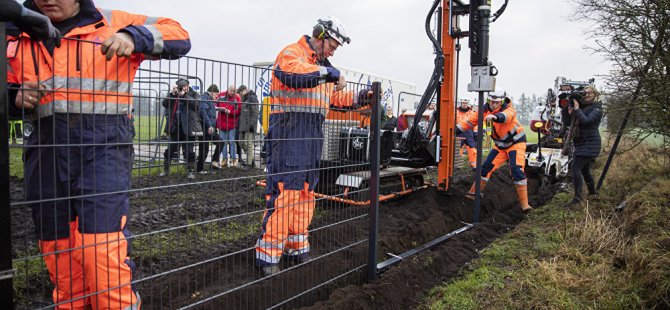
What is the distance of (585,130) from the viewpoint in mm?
7125

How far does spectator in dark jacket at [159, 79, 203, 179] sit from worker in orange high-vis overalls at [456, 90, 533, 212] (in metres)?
5.54

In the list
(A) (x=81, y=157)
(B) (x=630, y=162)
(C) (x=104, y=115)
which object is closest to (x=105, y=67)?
(C) (x=104, y=115)

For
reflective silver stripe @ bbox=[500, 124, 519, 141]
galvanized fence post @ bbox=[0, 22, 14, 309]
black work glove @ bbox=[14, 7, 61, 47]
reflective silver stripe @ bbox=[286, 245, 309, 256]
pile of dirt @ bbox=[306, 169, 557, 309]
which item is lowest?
pile of dirt @ bbox=[306, 169, 557, 309]

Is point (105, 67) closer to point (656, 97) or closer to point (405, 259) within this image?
point (405, 259)

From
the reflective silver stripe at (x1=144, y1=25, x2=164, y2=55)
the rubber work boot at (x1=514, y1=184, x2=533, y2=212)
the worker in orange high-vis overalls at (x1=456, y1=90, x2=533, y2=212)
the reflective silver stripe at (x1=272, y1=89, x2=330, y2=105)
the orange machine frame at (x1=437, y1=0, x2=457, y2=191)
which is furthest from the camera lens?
the rubber work boot at (x1=514, y1=184, x2=533, y2=212)

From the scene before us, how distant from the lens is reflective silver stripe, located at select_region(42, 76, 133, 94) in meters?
1.90

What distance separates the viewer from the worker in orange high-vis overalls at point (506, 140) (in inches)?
278

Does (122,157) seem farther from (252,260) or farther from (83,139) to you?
(252,260)

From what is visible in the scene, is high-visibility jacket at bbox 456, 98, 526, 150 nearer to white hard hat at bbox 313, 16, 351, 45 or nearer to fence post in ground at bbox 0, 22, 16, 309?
white hard hat at bbox 313, 16, 351, 45

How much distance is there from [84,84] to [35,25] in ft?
1.19

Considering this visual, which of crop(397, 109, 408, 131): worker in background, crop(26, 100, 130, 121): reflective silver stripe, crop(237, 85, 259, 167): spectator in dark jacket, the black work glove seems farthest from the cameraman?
the black work glove

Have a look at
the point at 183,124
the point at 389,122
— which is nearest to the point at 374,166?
the point at 183,124

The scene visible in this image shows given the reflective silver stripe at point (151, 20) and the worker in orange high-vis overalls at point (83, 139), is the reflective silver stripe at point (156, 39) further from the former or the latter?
the reflective silver stripe at point (151, 20)

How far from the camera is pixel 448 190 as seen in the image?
23.8 feet
